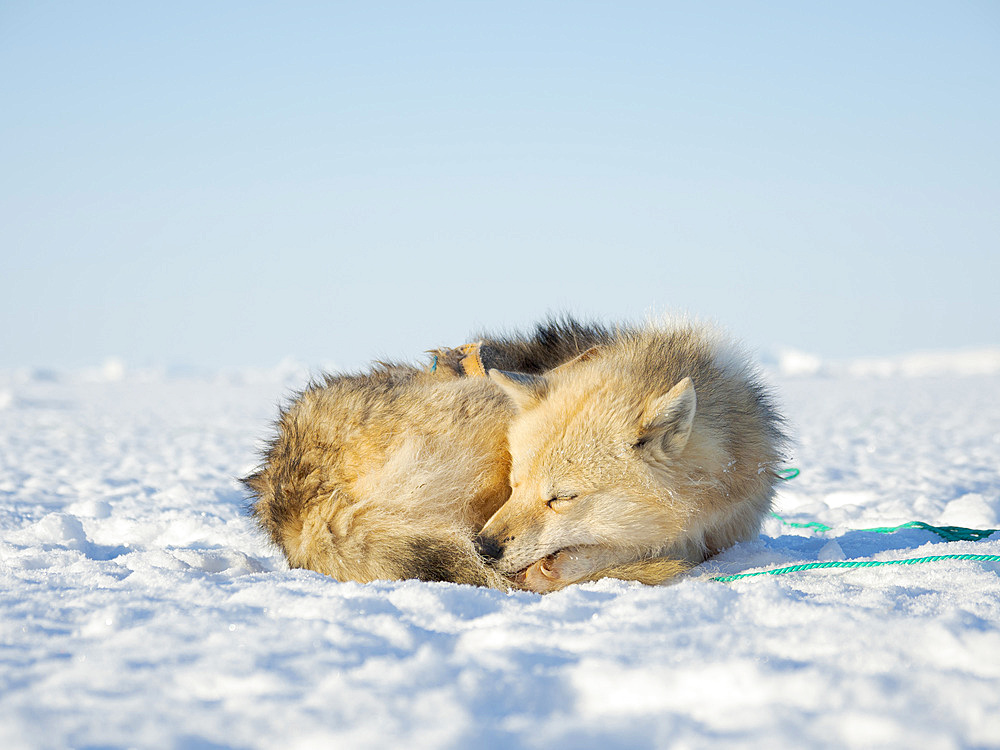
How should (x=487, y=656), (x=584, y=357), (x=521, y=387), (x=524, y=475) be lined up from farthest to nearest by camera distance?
(x=584, y=357), (x=521, y=387), (x=524, y=475), (x=487, y=656)

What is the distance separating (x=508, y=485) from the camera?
3527 mm

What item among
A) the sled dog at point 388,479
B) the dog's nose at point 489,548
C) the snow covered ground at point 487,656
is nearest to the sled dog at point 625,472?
the dog's nose at point 489,548

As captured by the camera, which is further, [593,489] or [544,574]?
[593,489]

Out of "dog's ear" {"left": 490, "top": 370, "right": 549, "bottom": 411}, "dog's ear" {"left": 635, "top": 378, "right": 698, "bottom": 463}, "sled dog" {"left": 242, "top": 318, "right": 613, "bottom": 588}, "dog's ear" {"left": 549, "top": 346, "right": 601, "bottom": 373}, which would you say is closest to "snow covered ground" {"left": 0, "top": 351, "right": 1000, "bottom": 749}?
"sled dog" {"left": 242, "top": 318, "right": 613, "bottom": 588}

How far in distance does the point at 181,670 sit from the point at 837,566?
8.98ft

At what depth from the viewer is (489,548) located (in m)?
3.05

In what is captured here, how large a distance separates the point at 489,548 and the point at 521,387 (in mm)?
881

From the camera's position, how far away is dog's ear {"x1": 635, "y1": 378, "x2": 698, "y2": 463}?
306cm

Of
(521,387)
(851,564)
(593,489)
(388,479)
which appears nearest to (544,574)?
(593,489)

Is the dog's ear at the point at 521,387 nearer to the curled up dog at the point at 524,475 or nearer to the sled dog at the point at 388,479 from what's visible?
the curled up dog at the point at 524,475

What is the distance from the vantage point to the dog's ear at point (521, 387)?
354 centimetres

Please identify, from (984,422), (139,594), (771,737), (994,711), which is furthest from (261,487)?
(984,422)

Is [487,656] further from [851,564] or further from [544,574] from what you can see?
[851,564]

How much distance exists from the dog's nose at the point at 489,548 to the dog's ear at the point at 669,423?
0.83 meters
